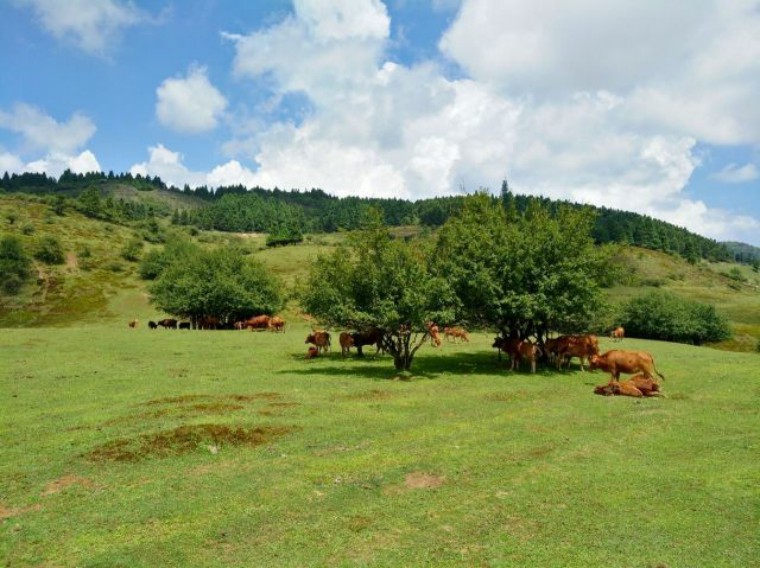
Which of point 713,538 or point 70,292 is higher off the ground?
point 70,292

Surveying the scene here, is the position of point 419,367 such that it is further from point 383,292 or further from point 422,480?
point 422,480

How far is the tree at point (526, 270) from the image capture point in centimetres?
3062

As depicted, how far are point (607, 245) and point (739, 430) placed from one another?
18492mm

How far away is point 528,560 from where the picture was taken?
9.38 metres

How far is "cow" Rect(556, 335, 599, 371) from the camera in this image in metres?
31.6

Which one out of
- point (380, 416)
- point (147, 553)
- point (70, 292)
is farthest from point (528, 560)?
point (70, 292)

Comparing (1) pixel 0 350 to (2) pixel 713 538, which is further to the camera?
(1) pixel 0 350

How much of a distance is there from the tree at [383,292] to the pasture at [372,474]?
410 centimetres

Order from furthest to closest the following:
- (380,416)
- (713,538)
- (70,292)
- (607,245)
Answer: (70,292)
(607,245)
(380,416)
(713,538)

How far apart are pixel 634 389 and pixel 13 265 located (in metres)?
119

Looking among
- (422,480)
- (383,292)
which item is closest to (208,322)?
(383,292)

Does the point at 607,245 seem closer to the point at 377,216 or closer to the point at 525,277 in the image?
the point at 525,277

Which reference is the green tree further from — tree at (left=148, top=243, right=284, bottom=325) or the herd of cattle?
the herd of cattle

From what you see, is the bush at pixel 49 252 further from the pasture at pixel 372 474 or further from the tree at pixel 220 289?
the pasture at pixel 372 474
